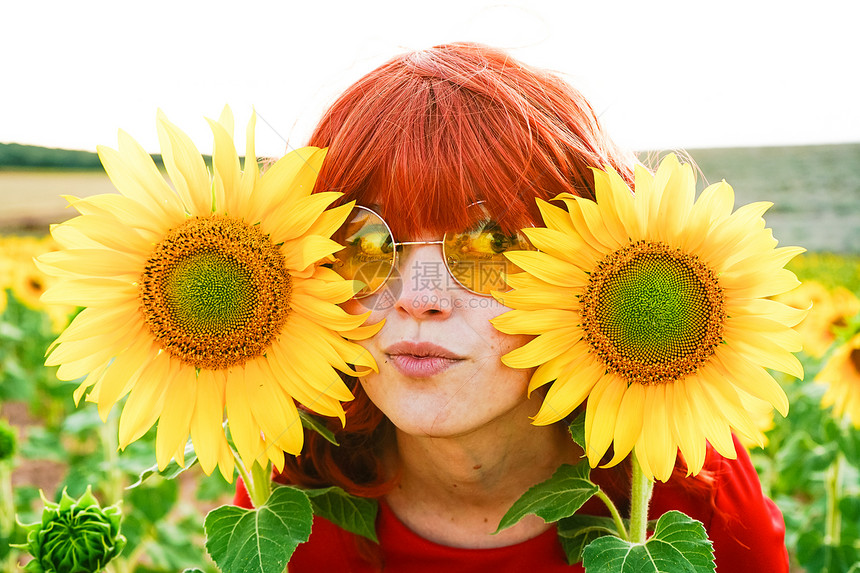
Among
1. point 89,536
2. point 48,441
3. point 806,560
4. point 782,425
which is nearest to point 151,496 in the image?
point 48,441

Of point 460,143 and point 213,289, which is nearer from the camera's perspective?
point 213,289

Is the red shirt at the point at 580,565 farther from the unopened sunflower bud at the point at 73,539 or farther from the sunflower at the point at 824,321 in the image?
the sunflower at the point at 824,321

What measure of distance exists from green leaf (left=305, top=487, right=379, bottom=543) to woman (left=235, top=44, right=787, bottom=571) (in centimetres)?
23

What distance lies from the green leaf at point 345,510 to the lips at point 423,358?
1.18 ft

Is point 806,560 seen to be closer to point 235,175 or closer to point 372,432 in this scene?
point 372,432

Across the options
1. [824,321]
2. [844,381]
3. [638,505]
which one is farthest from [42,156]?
[824,321]

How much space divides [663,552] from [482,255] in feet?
2.05

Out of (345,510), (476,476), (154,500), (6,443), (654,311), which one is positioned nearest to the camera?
(654,311)

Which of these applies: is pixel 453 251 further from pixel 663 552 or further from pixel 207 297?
pixel 663 552

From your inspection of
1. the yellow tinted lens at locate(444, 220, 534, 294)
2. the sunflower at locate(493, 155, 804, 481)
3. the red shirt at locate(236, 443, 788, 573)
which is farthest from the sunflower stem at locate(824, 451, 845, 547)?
the yellow tinted lens at locate(444, 220, 534, 294)

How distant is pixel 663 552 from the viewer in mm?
1275

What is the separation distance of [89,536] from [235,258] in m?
0.62

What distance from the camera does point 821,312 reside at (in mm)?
3766

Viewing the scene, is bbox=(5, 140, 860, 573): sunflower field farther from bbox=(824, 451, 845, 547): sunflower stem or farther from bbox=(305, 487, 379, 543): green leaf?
bbox=(305, 487, 379, 543): green leaf
